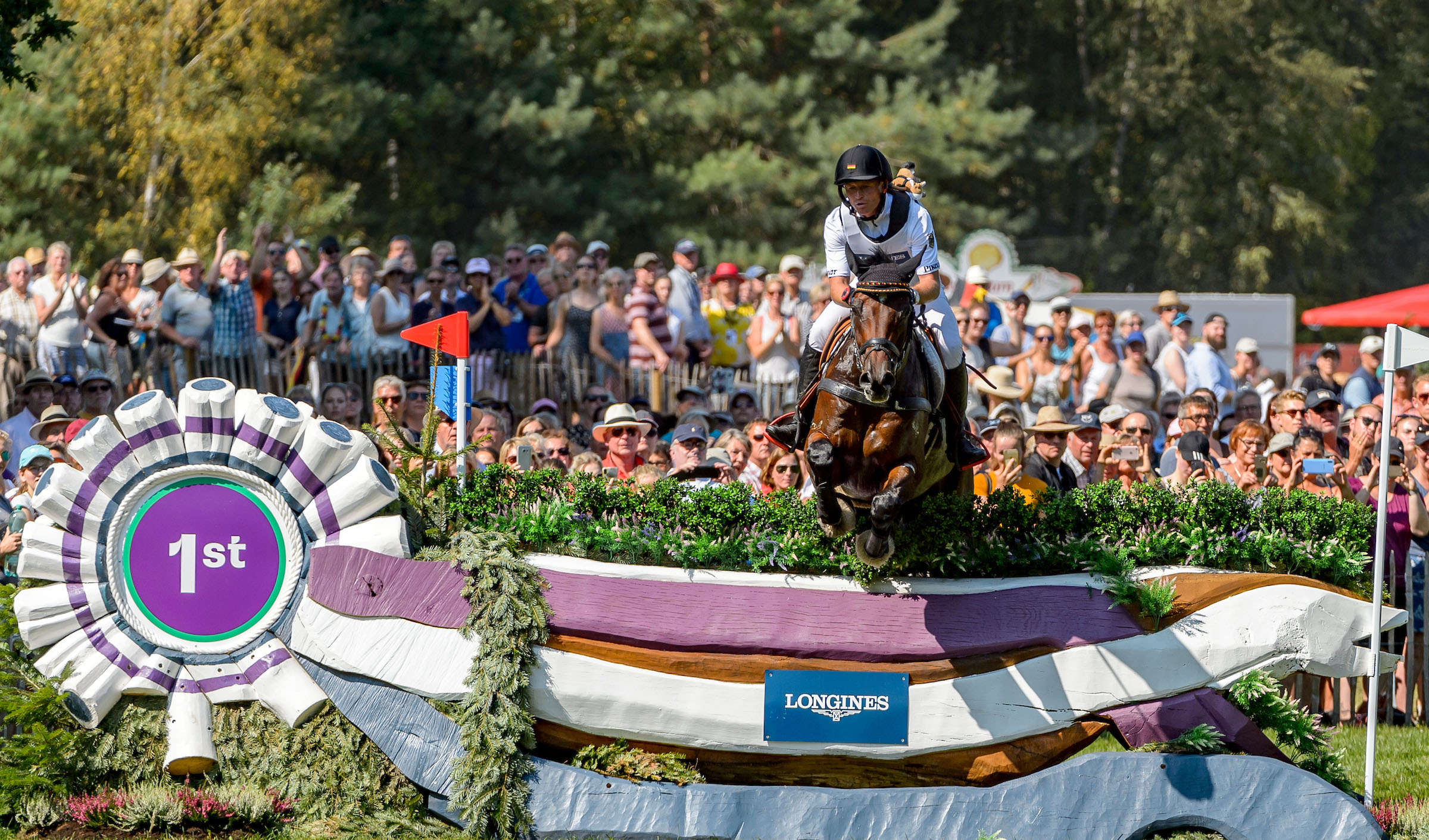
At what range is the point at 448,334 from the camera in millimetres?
7016

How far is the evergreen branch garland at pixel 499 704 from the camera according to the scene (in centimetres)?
636

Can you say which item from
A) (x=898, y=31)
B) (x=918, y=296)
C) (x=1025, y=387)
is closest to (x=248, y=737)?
(x=918, y=296)

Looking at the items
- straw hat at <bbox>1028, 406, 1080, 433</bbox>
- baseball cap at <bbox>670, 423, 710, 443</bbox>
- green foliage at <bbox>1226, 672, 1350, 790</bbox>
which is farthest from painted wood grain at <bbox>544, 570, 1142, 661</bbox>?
straw hat at <bbox>1028, 406, 1080, 433</bbox>

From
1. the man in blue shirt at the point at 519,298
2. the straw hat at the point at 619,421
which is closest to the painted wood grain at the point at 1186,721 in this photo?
the straw hat at the point at 619,421

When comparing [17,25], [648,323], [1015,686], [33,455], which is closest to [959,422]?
[1015,686]

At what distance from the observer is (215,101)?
22766 millimetres

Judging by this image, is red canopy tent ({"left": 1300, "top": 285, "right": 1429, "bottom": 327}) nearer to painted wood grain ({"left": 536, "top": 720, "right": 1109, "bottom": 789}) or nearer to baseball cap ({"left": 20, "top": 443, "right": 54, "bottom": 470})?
painted wood grain ({"left": 536, "top": 720, "right": 1109, "bottom": 789})

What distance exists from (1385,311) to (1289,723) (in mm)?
11859

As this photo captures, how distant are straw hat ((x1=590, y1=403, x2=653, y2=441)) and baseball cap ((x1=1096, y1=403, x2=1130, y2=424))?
9.51ft

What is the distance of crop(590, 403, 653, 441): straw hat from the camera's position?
9508mm

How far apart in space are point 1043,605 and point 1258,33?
34.7 m

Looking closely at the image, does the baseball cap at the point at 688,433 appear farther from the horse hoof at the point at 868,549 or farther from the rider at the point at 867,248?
the horse hoof at the point at 868,549

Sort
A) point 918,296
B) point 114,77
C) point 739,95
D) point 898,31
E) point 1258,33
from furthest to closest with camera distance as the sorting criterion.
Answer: point 1258,33, point 898,31, point 739,95, point 114,77, point 918,296

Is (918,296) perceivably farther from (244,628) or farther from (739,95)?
(739,95)
